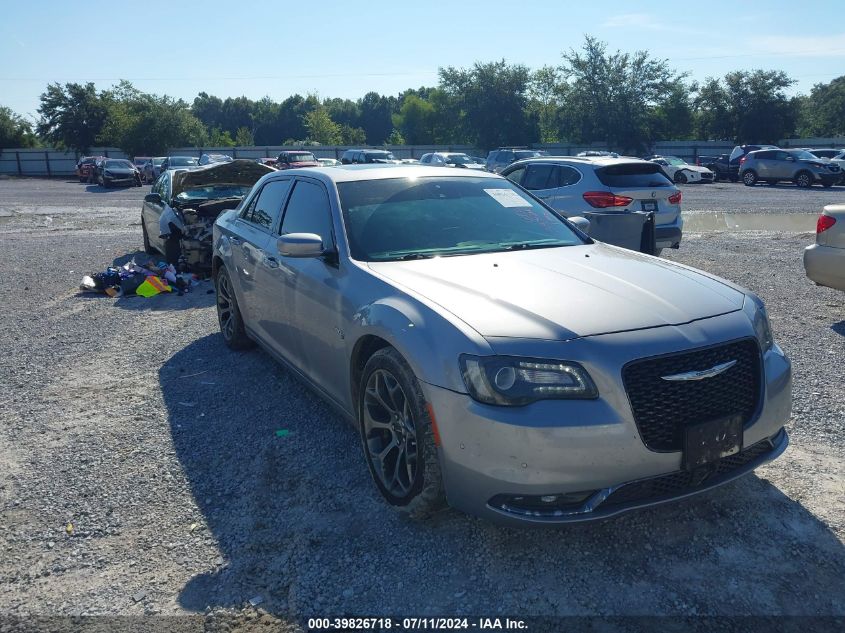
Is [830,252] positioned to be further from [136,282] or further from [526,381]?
[136,282]

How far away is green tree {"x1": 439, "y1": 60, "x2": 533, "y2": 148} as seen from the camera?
56.7 metres

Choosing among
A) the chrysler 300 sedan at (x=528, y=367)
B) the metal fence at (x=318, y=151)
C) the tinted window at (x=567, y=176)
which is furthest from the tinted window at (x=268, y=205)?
the metal fence at (x=318, y=151)

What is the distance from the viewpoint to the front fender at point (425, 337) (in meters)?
2.96

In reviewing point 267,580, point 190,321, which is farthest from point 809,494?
point 190,321

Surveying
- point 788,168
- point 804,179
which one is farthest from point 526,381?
point 788,168

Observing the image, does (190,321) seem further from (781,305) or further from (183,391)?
(781,305)

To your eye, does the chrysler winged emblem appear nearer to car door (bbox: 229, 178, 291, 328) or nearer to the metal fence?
car door (bbox: 229, 178, 291, 328)

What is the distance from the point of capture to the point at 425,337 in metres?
3.12

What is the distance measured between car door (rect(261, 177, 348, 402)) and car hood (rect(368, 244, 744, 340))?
15.3 inches

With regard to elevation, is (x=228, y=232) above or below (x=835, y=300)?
above

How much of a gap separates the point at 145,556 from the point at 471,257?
227cm

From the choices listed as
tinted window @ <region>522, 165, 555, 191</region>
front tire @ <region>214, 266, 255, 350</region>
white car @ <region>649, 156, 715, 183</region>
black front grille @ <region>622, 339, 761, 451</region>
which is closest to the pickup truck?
white car @ <region>649, 156, 715, 183</region>

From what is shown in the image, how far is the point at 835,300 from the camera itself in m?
7.96

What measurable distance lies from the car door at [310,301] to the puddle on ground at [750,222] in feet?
41.6
